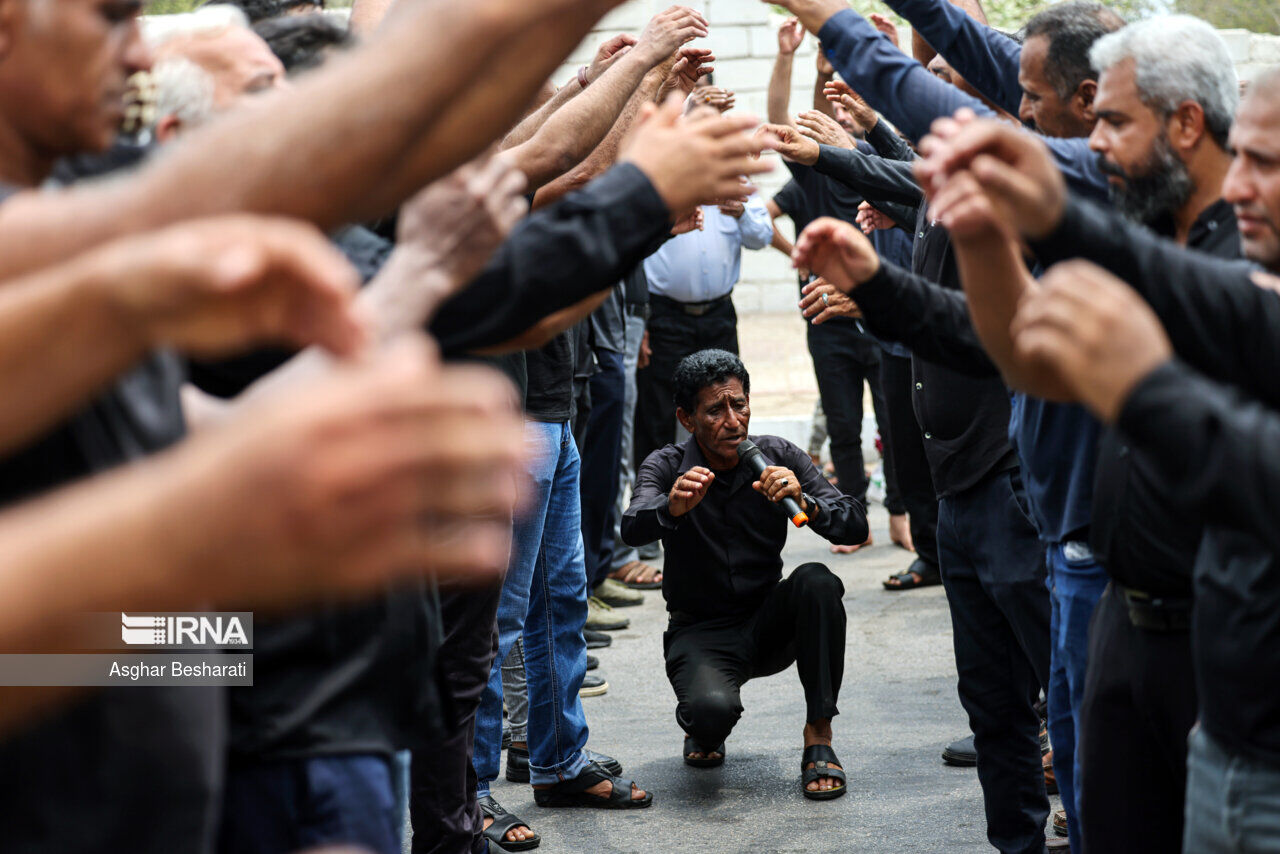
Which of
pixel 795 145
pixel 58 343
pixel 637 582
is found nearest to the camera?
pixel 58 343

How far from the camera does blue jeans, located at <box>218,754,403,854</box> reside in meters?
1.99

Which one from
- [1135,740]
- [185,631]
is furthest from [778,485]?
[185,631]

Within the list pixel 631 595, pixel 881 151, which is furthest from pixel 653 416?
pixel 881 151

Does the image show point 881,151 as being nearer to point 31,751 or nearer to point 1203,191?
point 1203,191

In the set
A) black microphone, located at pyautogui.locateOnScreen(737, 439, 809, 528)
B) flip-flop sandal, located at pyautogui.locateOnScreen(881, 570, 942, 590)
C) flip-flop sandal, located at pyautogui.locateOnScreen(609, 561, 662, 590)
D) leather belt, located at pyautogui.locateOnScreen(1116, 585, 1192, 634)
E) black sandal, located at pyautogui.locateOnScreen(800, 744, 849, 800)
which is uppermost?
leather belt, located at pyautogui.locateOnScreen(1116, 585, 1192, 634)

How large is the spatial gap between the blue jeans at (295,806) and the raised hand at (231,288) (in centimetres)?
112

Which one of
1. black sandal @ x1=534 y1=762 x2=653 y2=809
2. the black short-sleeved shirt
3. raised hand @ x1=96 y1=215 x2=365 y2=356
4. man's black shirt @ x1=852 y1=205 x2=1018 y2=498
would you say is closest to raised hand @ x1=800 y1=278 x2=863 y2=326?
man's black shirt @ x1=852 y1=205 x2=1018 y2=498

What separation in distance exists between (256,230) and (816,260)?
5.83 feet

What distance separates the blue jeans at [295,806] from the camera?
1988 mm

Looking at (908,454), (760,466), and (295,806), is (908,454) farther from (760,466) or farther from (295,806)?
Answer: (295,806)

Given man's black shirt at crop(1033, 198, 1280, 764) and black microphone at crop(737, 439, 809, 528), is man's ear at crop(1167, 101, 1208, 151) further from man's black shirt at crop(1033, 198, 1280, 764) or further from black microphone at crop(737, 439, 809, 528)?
black microphone at crop(737, 439, 809, 528)

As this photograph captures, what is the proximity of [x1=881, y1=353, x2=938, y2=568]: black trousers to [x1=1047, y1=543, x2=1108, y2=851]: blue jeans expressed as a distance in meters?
2.91

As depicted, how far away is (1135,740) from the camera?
249cm

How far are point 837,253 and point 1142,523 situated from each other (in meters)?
0.77
